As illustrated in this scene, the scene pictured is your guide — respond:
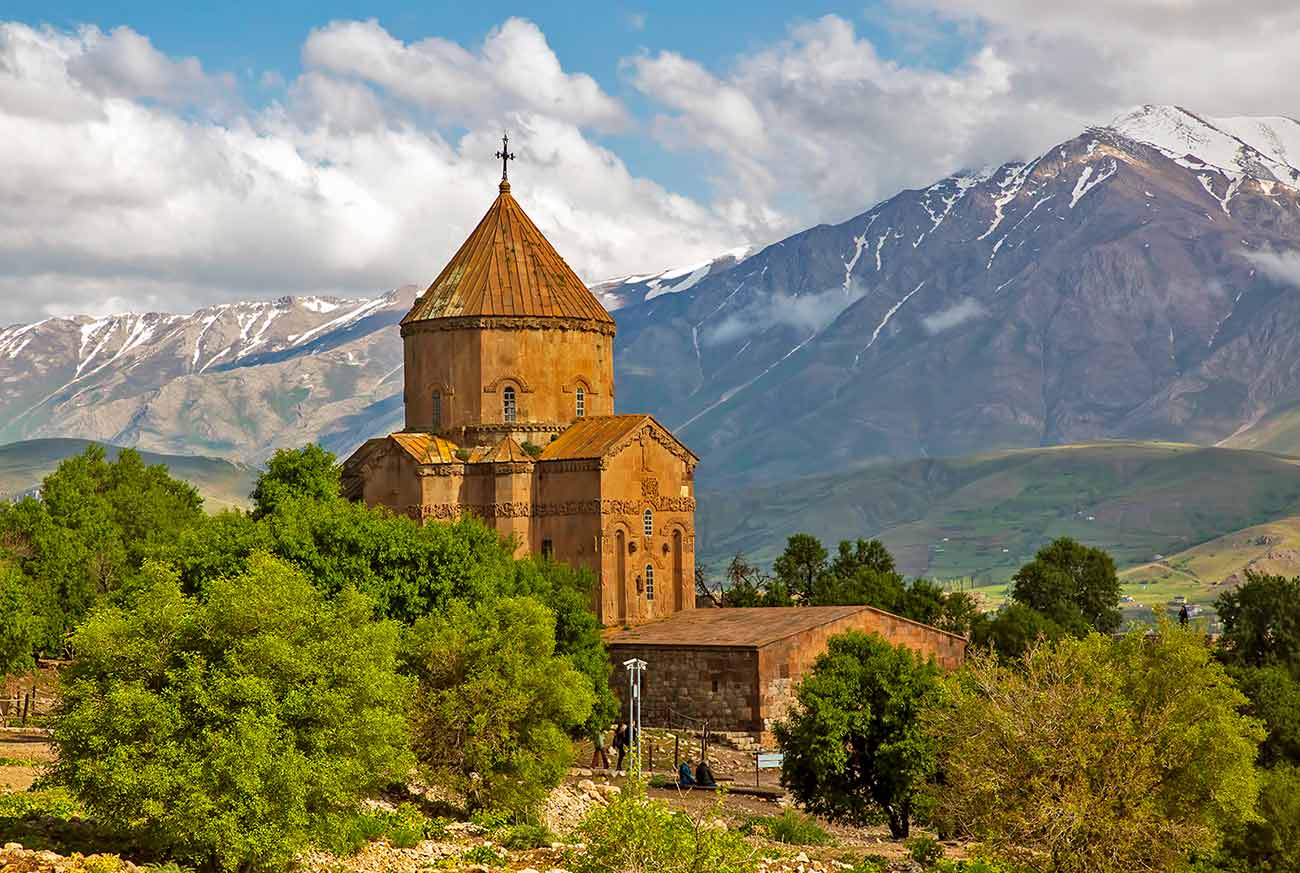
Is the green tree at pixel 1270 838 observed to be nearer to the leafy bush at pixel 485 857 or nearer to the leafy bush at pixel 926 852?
the leafy bush at pixel 926 852

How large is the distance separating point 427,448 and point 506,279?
353 inches

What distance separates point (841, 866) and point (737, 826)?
781cm

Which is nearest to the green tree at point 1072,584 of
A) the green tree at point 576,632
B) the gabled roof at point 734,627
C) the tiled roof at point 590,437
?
the gabled roof at point 734,627

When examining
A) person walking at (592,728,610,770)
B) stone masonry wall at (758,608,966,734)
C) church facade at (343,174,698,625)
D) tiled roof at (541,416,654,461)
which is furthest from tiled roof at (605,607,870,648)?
person walking at (592,728,610,770)

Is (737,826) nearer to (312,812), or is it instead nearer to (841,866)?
(841,866)

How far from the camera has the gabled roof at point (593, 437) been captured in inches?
3095

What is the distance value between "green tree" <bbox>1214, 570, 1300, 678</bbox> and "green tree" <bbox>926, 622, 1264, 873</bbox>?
45874 millimetres

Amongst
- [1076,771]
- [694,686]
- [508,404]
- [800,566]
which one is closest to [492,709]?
[1076,771]

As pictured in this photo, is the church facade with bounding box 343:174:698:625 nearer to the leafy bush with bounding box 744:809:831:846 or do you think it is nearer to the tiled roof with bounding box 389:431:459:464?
the tiled roof with bounding box 389:431:459:464

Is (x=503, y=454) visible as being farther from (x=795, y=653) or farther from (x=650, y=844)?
(x=650, y=844)

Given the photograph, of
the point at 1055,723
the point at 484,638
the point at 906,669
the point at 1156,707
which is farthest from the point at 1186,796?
the point at 484,638

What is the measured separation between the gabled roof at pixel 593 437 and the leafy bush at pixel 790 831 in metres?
31.1

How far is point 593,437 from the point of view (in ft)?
262

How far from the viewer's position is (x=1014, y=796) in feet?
125
